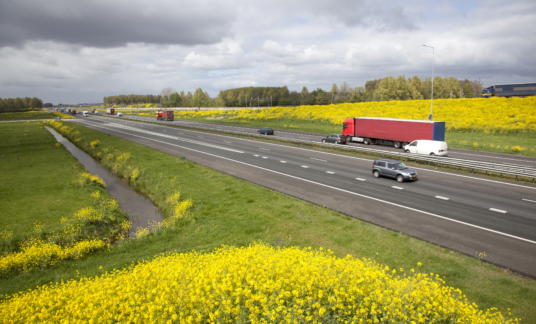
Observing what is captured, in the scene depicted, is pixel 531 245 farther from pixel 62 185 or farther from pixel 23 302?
pixel 62 185

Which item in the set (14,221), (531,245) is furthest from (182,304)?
(14,221)

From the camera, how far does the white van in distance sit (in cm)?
2944

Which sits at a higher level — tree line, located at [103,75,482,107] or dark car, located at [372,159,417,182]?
tree line, located at [103,75,482,107]

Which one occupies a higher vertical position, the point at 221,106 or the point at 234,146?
the point at 221,106

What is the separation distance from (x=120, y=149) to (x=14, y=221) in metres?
24.8

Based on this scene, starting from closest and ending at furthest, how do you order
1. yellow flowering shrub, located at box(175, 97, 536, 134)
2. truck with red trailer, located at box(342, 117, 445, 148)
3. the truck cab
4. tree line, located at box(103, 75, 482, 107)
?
truck with red trailer, located at box(342, 117, 445, 148) → yellow flowering shrub, located at box(175, 97, 536, 134) → the truck cab → tree line, located at box(103, 75, 482, 107)

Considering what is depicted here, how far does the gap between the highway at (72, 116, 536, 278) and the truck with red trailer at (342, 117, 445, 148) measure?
32.2 feet

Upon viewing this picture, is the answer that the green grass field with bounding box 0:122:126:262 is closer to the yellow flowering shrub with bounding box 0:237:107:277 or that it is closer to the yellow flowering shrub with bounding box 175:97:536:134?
the yellow flowering shrub with bounding box 0:237:107:277

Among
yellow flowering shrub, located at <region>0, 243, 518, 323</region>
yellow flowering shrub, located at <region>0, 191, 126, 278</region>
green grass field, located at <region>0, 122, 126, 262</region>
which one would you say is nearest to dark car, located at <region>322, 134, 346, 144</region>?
green grass field, located at <region>0, 122, 126, 262</region>

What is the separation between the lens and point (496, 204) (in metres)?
17.1

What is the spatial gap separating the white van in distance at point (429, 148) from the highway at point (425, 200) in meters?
4.76

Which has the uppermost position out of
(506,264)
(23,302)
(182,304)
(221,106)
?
(221,106)

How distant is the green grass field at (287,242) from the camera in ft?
32.1

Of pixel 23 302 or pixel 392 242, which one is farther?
pixel 392 242
